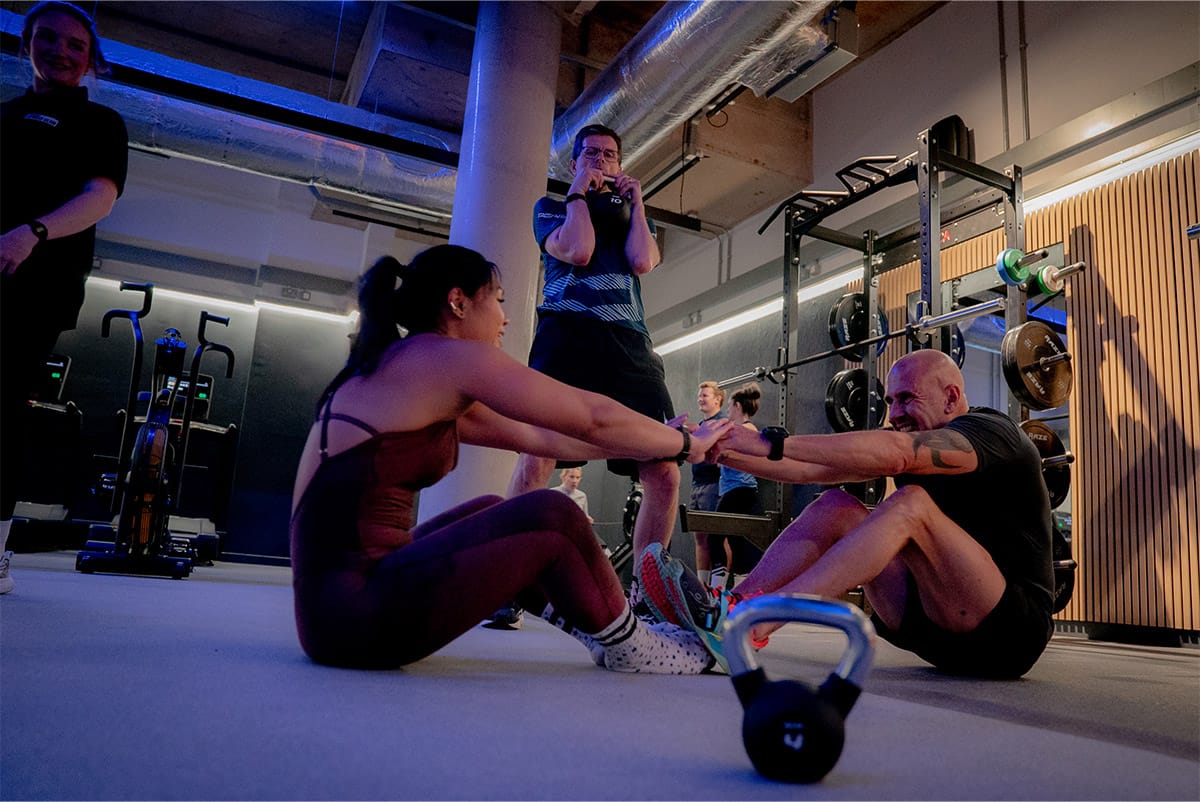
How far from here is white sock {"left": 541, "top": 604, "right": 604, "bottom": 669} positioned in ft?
5.72

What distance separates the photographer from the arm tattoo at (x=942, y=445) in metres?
1.94

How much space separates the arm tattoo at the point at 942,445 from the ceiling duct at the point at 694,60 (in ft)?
9.87

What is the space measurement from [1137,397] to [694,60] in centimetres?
327

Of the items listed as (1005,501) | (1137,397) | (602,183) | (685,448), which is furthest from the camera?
(1137,397)

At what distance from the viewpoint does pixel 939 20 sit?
5.93 meters

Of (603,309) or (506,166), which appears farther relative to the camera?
(506,166)

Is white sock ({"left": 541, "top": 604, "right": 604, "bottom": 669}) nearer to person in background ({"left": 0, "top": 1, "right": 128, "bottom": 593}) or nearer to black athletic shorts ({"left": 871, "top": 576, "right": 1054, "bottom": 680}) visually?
black athletic shorts ({"left": 871, "top": 576, "right": 1054, "bottom": 680})

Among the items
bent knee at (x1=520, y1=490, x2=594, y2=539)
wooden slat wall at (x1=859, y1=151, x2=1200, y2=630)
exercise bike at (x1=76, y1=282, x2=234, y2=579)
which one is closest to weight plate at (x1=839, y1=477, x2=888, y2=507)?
wooden slat wall at (x1=859, y1=151, x2=1200, y2=630)

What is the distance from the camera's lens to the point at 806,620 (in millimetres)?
862

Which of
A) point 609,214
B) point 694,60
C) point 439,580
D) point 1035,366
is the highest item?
point 694,60

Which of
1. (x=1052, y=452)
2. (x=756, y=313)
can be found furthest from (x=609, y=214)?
(x=756, y=313)

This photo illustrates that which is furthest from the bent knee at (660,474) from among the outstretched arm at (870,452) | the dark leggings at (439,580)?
the dark leggings at (439,580)

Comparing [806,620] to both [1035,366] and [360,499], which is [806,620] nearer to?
[360,499]

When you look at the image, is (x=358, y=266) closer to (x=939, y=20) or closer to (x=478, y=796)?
(x=939, y=20)
